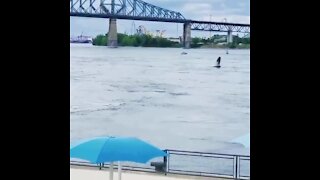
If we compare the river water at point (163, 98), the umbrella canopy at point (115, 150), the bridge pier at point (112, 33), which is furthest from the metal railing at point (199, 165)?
the bridge pier at point (112, 33)

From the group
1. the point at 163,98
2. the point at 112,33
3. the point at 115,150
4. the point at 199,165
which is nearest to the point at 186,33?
the point at 112,33

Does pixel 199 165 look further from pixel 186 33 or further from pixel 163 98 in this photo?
pixel 163 98

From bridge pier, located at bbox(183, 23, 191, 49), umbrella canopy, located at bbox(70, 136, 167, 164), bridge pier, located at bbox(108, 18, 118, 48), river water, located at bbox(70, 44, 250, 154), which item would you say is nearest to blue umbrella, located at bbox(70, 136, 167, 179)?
umbrella canopy, located at bbox(70, 136, 167, 164)

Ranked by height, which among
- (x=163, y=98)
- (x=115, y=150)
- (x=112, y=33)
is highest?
(x=112, y=33)

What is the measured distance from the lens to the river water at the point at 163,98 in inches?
760

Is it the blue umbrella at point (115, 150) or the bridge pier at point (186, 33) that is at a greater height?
the bridge pier at point (186, 33)

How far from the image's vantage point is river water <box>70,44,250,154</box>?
760 inches

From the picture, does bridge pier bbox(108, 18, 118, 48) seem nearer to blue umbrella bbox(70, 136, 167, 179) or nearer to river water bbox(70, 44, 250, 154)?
river water bbox(70, 44, 250, 154)

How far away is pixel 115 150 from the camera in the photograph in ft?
15.7

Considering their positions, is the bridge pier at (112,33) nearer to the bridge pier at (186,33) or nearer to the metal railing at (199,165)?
the bridge pier at (186,33)
